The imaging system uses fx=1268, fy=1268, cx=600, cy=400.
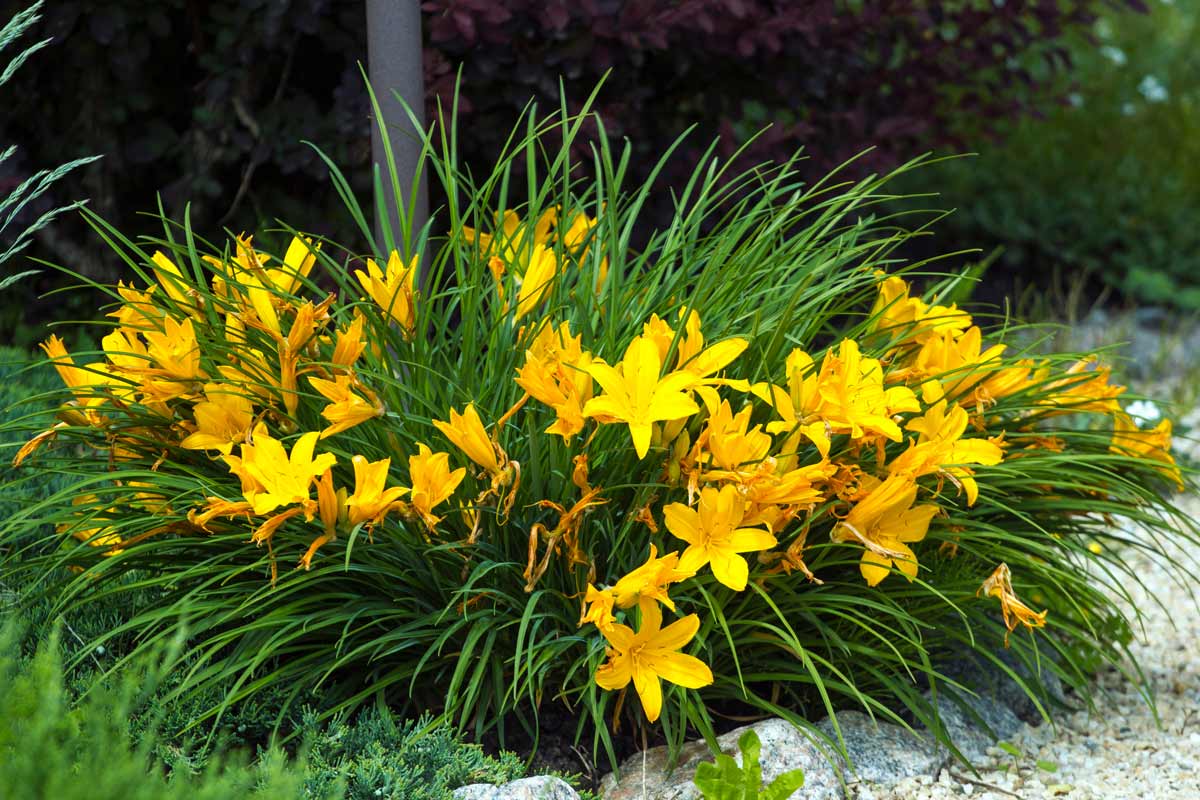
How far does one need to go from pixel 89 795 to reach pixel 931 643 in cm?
147

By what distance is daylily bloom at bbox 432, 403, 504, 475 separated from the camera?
→ 1.83 metres

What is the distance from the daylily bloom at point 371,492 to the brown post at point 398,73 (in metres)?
0.72

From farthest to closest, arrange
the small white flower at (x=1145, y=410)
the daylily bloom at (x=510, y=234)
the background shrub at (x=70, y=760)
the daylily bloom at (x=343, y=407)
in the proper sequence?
the small white flower at (x=1145, y=410), the daylily bloom at (x=510, y=234), the daylily bloom at (x=343, y=407), the background shrub at (x=70, y=760)

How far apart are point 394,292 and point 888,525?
2.88 ft

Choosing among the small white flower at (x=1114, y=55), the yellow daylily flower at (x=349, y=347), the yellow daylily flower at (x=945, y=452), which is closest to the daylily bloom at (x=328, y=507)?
the yellow daylily flower at (x=349, y=347)

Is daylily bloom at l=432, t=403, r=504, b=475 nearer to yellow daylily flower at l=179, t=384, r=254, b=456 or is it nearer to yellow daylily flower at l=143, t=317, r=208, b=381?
yellow daylily flower at l=179, t=384, r=254, b=456

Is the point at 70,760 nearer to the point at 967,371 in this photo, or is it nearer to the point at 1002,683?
the point at 967,371

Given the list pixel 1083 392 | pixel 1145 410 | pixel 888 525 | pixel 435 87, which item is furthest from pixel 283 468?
pixel 1145 410

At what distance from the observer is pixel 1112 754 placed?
2.42 metres

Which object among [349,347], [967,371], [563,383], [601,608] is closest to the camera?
[601,608]

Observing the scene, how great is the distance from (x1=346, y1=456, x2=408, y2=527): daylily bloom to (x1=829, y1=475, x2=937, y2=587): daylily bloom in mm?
681

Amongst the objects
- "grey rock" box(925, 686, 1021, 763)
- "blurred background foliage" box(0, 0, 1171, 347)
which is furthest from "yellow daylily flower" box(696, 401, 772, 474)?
"blurred background foliage" box(0, 0, 1171, 347)

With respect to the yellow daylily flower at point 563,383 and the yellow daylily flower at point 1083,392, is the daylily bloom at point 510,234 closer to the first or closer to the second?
the yellow daylily flower at point 563,383

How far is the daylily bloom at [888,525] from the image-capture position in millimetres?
1942
